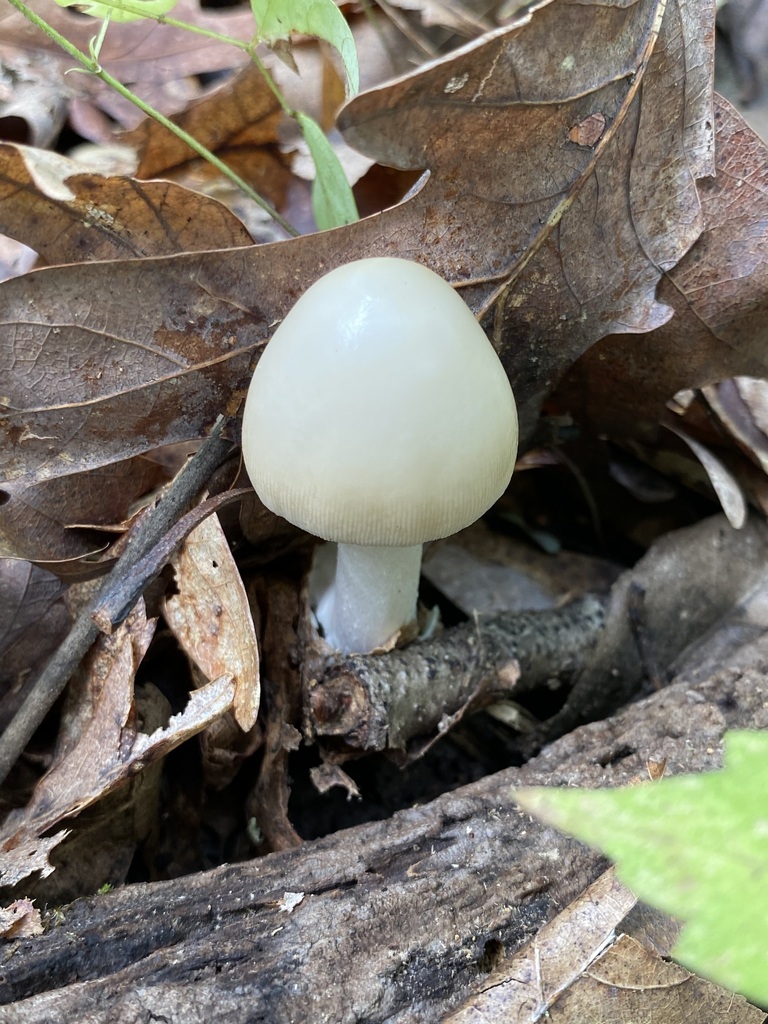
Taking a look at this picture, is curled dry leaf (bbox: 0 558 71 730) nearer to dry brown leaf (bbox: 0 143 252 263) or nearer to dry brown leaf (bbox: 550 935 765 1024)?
dry brown leaf (bbox: 0 143 252 263)

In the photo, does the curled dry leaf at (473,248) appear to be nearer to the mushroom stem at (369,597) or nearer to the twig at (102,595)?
the twig at (102,595)

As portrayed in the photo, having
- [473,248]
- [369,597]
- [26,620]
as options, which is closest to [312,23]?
[473,248]

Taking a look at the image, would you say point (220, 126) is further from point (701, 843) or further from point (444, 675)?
point (701, 843)

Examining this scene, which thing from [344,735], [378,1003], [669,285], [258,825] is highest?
[669,285]

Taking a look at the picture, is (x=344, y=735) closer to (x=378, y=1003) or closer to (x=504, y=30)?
(x=378, y=1003)

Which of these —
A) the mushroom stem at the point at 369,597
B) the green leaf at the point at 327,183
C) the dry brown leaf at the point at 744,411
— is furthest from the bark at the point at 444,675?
the green leaf at the point at 327,183

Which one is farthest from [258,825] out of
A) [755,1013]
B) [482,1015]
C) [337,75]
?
[337,75]

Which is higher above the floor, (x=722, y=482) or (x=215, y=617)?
(x=722, y=482)
